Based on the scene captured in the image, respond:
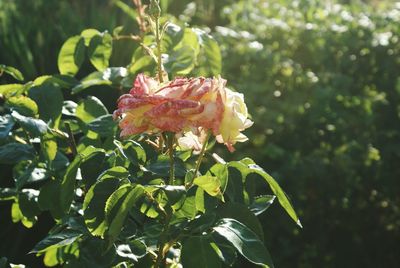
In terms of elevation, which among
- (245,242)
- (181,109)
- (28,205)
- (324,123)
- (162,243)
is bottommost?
(324,123)

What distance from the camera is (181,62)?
1.77 metres

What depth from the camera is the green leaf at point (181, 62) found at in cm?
176

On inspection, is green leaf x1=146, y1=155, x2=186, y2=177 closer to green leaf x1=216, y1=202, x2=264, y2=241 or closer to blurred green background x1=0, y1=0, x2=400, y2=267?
green leaf x1=216, y1=202, x2=264, y2=241

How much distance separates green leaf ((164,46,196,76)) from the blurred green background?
107 cm

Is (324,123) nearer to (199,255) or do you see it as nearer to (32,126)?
(32,126)

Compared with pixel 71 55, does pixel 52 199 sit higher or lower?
lower

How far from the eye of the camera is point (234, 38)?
313cm

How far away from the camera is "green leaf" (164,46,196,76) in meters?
1.76

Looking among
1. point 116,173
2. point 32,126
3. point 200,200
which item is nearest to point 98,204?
point 116,173

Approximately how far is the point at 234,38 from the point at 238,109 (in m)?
1.84

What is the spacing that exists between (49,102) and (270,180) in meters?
0.64

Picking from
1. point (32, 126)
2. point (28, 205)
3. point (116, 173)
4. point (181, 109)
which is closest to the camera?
point (181, 109)

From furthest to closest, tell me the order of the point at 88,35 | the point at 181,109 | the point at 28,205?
the point at 88,35 → the point at 28,205 → the point at 181,109

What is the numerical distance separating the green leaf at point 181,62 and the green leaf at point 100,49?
0.55ft
